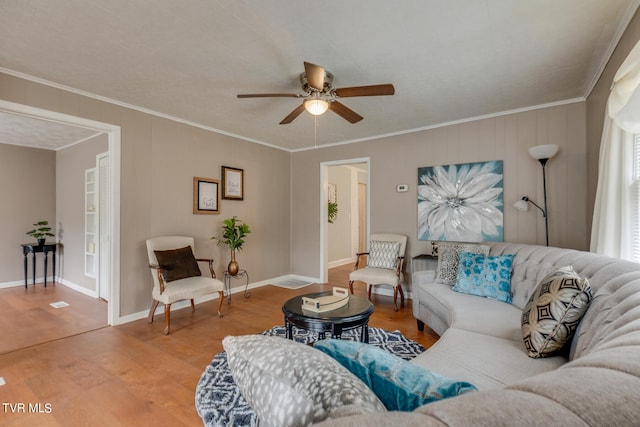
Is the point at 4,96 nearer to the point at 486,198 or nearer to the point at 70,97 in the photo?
the point at 70,97

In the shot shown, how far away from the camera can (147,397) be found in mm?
2039

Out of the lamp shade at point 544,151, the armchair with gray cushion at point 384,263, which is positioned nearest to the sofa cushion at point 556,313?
the lamp shade at point 544,151

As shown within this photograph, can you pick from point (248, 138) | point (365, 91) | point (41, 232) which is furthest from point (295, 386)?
point (41, 232)

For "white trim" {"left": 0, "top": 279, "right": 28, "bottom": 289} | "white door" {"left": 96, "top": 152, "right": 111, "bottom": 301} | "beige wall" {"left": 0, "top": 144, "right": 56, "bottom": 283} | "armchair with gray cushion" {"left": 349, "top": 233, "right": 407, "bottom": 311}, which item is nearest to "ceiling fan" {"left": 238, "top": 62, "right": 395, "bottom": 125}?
"armchair with gray cushion" {"left": 349, "top": 233, "right": 407, "bottom": 311}

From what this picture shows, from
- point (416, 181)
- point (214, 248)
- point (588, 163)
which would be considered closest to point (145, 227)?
point (214, 248)

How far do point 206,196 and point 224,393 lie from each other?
2.89 m

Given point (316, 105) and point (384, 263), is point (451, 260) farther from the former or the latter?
point (316, 105)

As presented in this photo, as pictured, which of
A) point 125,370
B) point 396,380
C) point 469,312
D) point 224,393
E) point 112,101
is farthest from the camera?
point 112,101

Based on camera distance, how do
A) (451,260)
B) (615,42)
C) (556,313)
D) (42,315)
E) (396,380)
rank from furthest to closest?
1. (42,315)
2. (451,260)
3. (615,42)
4. (556,313)
5. (396,380)

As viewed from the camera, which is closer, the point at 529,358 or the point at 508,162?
A: the point at 529,358

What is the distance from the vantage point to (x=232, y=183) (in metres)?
4.69

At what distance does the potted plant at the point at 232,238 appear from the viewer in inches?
170

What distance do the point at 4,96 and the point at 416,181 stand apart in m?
4.60

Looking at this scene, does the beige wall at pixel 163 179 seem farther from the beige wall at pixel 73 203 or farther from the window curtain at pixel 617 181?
the window curtain at pixel 617 181
